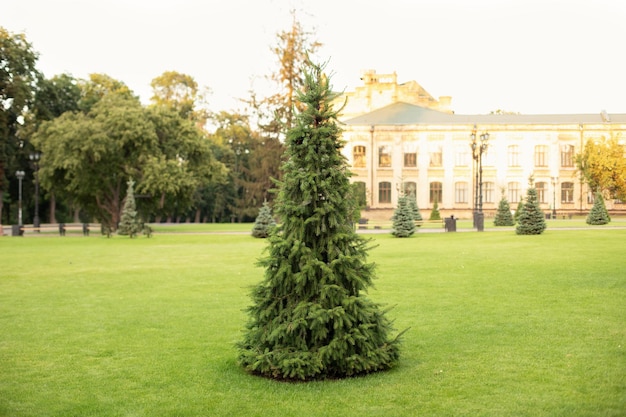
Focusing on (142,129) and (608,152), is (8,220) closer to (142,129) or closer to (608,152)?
(142,129)

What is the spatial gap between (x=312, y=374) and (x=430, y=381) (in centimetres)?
136

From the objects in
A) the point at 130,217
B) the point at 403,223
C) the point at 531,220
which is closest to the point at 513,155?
the point at 403,223

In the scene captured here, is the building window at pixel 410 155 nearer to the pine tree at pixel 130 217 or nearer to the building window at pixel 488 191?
the building window at pixel 488 191

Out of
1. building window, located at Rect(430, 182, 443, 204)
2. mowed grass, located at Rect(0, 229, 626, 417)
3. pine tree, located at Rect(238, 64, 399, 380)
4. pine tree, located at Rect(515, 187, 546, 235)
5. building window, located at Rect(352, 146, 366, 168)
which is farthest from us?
building window, located at Rect(352, 146, 366, 168)

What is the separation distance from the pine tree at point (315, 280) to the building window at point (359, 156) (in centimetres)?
6308

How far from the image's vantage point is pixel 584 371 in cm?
783

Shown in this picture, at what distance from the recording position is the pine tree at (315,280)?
764 cm

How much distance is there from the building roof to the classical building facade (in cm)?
11

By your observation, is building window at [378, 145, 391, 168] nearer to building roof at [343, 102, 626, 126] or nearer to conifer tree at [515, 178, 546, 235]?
building roof at [343, 102, 626, 126]

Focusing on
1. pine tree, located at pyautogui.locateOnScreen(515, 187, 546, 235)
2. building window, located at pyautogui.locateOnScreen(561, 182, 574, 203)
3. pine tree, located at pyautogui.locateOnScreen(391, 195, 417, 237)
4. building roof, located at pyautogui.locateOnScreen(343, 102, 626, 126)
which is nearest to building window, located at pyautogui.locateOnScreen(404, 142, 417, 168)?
building roof, located at pyautogui.locateOnScreen(343, 102, 626, 126)

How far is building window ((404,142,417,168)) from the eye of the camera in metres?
70.8

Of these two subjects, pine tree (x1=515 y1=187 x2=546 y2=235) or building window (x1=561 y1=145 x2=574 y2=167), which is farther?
building window (x1=561 y1=145 x2=574 y2=167)

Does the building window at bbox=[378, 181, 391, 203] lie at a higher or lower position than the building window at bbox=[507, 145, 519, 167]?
lower

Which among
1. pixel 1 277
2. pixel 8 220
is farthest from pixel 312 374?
pixel 8 220
